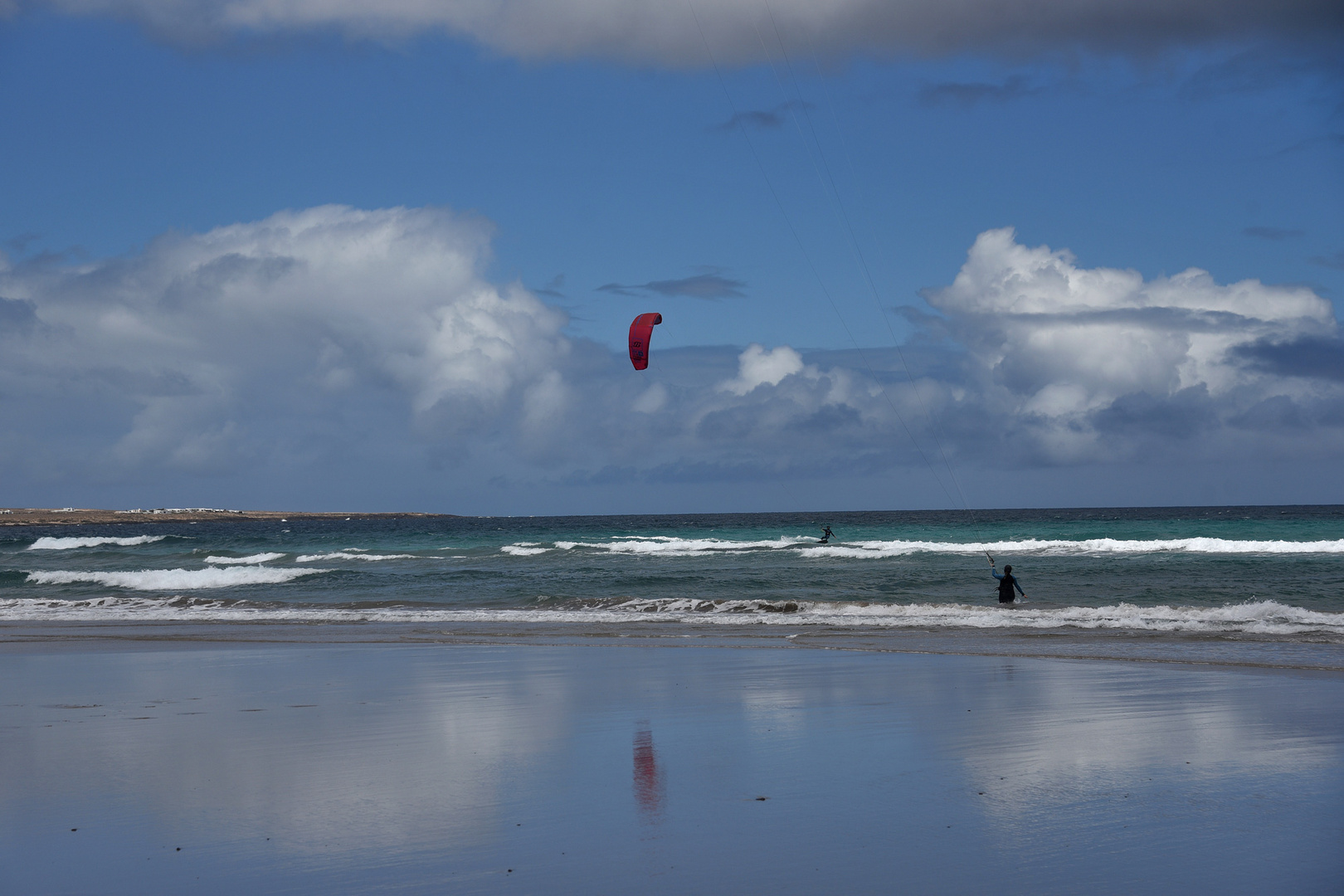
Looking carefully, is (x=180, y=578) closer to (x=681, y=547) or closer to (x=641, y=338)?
(x=641, y=338)

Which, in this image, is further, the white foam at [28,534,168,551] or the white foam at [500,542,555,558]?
the white foam at [28,534,168,551]

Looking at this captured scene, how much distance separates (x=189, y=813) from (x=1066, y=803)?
4780 millimetres

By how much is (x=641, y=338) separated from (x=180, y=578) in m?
19.3

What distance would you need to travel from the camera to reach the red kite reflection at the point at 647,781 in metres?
5.64

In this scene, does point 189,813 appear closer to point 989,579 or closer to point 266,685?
point 266,685

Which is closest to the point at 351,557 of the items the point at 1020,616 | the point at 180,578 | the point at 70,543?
the point at 180,578

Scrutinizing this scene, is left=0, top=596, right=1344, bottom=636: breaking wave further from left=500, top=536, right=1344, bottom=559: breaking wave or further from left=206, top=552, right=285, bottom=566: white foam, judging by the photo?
left=500, top=536, right=1344, bottom=559: breaking wave

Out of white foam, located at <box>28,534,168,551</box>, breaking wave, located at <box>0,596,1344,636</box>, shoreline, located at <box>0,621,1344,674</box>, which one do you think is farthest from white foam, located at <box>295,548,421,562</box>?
shoreline, located at <box>0,621,1344,674</box>

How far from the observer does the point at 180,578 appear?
3225cm

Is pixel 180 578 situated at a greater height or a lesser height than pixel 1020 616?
lesser

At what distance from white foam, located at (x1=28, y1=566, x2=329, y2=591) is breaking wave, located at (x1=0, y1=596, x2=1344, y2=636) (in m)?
5.45

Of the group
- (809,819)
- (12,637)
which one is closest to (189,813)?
(809,819)

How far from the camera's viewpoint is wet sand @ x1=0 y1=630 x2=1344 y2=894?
A: 15.2 ft

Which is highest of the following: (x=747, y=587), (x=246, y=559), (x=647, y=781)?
(x=647, y=781)
